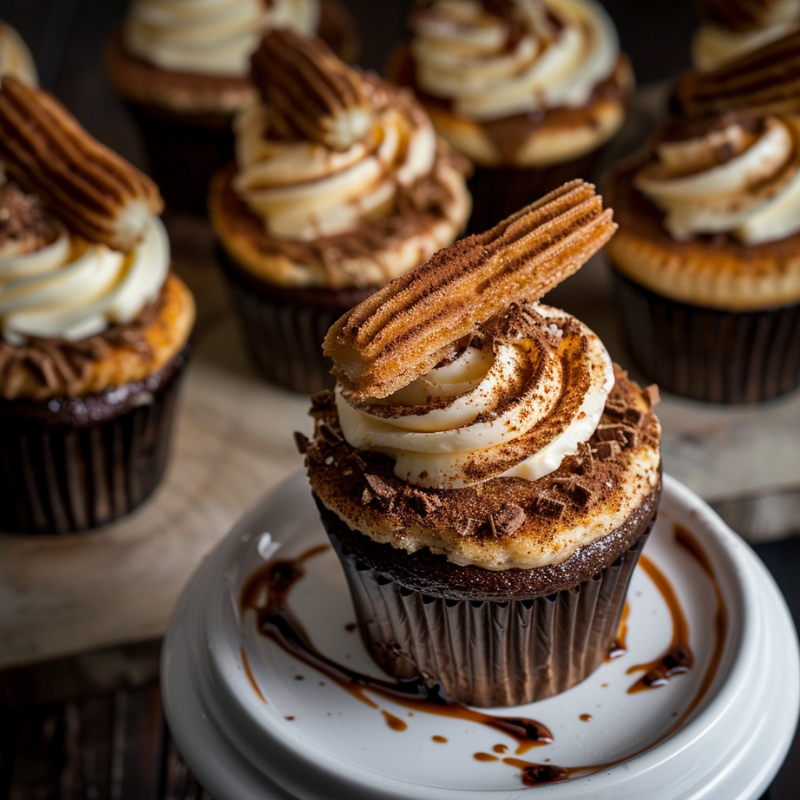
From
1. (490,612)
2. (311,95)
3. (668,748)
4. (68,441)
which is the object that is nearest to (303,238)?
(311,95)

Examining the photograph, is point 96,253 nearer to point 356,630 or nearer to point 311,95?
point 311,95

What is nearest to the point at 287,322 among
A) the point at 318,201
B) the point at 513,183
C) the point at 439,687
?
the point at 318,201

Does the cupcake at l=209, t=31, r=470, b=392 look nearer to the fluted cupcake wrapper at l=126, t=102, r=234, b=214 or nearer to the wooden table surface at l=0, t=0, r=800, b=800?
the wooden table surface at l=0, t=0, r=800, b=800

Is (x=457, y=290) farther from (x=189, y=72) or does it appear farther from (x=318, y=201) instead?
(x=189, y=72)

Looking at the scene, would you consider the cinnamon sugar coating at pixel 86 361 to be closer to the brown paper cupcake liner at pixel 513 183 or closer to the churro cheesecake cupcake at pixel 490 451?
the churro cheesecake cupcake at pixel 490 451

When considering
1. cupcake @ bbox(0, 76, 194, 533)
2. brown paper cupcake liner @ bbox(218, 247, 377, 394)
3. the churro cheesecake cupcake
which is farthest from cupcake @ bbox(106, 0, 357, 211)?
the churro cheesecake cupcake
